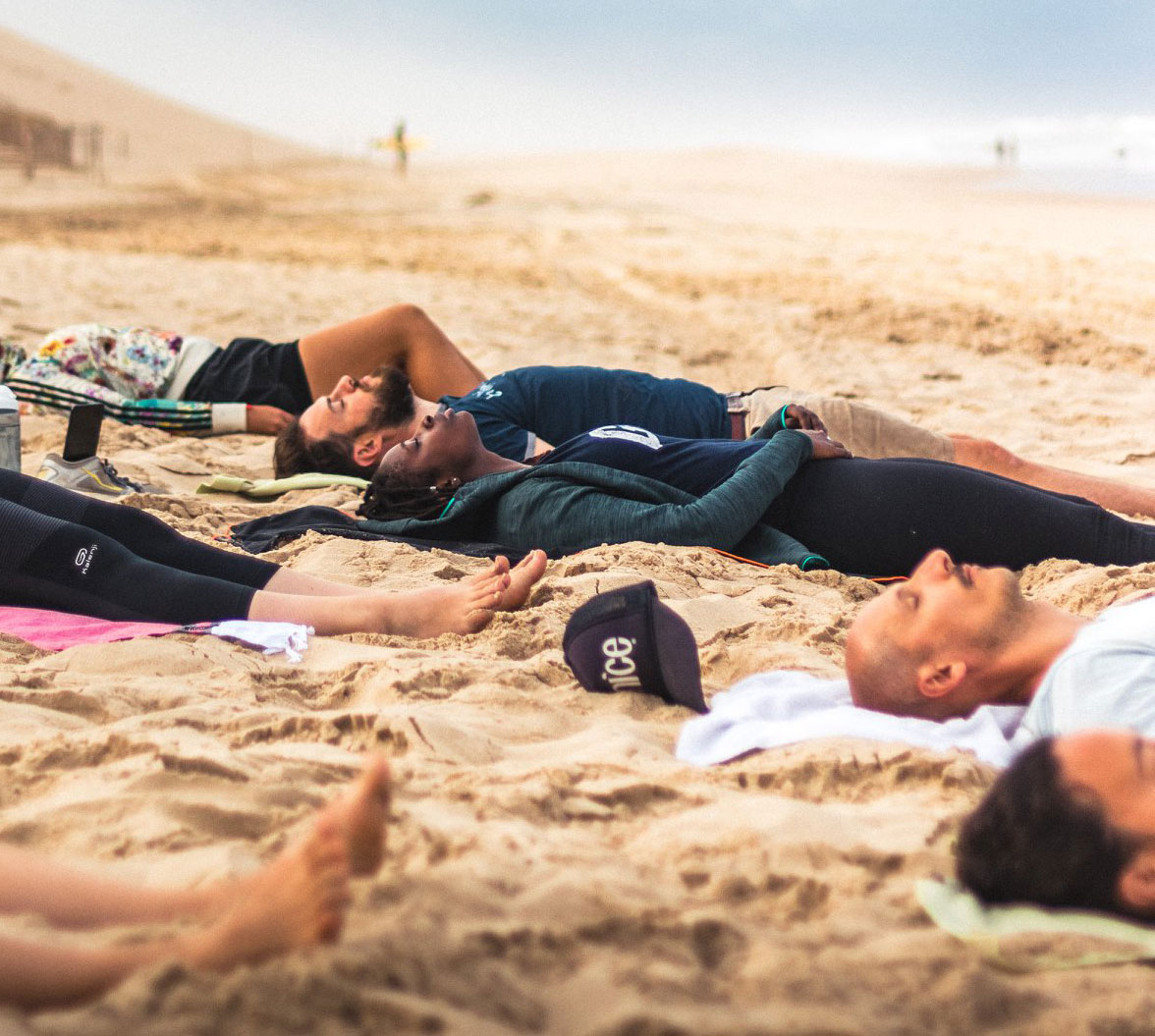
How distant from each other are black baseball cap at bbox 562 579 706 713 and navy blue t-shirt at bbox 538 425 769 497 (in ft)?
4.21

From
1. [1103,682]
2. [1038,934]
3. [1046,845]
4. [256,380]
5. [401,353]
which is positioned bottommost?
[1038,934]

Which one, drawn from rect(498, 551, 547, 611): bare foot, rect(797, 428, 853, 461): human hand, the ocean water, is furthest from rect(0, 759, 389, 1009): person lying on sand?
the ocean water

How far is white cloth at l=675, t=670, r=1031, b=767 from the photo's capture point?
6.86 feet

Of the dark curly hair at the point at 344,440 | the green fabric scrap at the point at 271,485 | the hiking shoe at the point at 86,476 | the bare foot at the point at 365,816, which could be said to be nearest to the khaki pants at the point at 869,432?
the dark curly hair at the point at 344,440

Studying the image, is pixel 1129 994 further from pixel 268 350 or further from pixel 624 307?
pixel 624 307

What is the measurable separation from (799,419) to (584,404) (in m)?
0.86

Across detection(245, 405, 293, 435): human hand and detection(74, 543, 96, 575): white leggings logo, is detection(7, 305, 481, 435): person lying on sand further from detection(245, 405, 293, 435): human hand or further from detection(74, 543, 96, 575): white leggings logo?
detection(74, 543, 96, 575): white leggings logo

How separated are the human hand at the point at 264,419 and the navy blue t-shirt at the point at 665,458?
6.77 feet

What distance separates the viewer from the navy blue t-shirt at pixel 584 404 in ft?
13.8

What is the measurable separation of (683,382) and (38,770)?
2932mm

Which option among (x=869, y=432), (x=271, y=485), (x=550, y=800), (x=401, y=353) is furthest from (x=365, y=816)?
(x=401, y=353)

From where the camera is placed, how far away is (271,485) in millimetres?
4410

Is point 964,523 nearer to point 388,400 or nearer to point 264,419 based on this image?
point 388,400

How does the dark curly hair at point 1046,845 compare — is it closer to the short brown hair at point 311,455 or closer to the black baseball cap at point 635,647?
the black baseball cap at point 635,647
